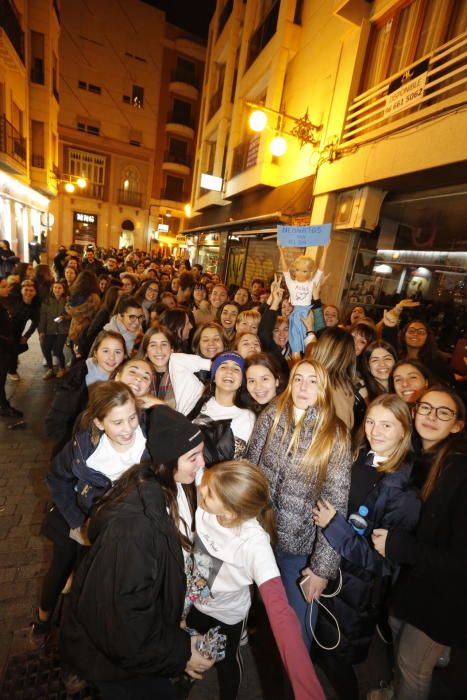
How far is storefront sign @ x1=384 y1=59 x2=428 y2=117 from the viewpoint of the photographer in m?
5.33

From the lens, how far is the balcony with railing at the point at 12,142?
15482mm

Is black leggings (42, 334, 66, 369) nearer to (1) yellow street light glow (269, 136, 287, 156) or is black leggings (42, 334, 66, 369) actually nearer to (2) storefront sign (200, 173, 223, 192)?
(1) yellow street light glow (269, 136, 287, 156)

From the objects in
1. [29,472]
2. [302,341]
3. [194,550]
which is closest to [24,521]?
[29,472]

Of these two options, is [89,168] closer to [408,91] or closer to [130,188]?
[130,188]

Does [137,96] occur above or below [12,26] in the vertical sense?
above

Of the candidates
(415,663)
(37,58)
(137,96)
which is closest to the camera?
(415,663)

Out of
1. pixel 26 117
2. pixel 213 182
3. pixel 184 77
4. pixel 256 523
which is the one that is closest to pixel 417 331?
pixel 256 523

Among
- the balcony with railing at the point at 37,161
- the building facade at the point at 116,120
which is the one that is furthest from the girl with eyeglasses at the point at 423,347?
the building facade at the point at 116,120

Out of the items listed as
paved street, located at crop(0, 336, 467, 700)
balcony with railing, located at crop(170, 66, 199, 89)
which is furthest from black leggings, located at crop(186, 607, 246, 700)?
balcony with railing, located at crop(170, 66, 199, 89)

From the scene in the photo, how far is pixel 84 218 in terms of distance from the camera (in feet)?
105

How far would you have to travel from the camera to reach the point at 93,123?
30.3 metres

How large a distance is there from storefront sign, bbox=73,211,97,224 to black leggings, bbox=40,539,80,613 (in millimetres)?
35376

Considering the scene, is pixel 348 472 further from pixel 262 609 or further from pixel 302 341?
pixel 302 341

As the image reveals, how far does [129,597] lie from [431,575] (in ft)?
5.58
